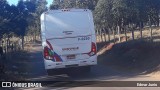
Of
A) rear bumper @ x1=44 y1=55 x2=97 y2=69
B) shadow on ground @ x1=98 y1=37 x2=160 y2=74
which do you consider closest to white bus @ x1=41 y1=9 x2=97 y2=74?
rear bumper @ x1=44 y1=55 x2=97 y2=69

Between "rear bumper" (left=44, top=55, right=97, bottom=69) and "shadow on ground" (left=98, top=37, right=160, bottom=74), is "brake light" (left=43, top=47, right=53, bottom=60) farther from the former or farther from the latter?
"shadow on ground" (left=98, top=37, right=160, bottom=74)

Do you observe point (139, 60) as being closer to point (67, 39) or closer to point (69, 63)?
point (69, 63)

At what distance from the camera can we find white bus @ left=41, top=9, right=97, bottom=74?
56.4ft

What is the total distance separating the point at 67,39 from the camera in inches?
683

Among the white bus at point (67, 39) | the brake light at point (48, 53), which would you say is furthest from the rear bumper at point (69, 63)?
the brake light at point (48, 53)

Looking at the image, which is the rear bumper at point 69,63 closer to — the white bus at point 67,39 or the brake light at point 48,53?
the white bus at point 67,39

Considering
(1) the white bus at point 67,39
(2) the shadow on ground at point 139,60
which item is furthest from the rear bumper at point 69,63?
(2) the shadow on ground at point 139,60

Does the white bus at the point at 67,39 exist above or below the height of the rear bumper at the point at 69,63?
above

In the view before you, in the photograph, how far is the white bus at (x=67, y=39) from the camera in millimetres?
17188

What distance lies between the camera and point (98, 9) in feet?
116

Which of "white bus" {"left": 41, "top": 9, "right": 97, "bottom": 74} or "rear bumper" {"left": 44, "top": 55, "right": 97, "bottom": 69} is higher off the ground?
"white bus" {"left": 41, "top": 9, "right": 97, "bottom": 74}

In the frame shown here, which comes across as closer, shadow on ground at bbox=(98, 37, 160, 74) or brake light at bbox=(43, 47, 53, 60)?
brake light at bbox=(43, 47, 53, 60)

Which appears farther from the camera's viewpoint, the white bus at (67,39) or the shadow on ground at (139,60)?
the shadow on ground at (139,60)

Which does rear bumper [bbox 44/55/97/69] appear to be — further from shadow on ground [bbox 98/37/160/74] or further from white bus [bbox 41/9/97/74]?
shadow on ground [bbox 98/37/160/74]
